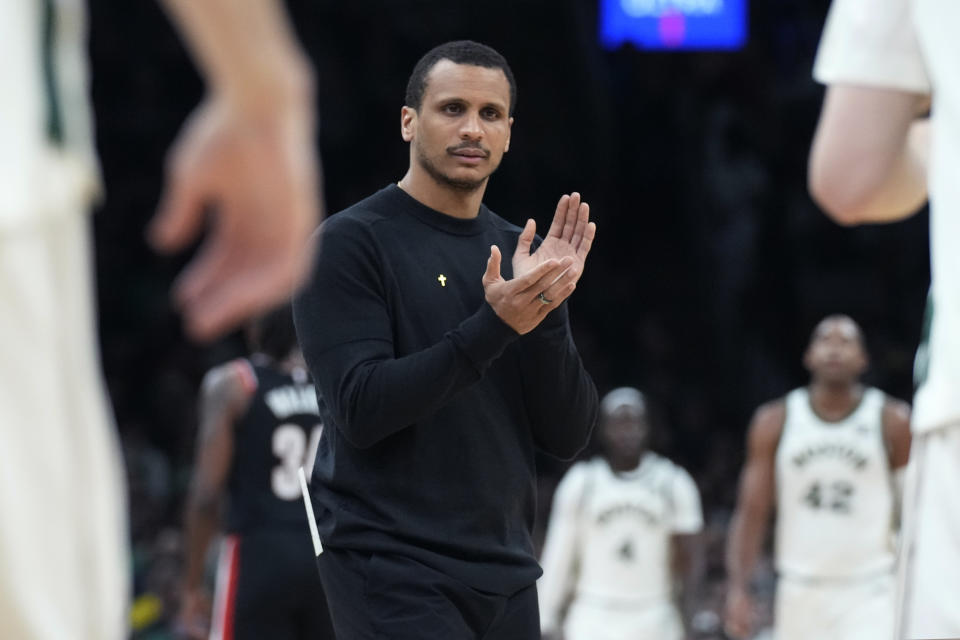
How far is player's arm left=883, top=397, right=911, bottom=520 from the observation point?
→ 784 cm

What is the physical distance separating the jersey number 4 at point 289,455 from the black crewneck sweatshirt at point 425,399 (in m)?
2.78

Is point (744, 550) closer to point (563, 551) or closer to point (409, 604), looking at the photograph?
point (563, 551)

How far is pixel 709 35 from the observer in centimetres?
1478

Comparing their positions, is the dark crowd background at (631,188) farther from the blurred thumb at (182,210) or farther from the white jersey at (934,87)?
the blurred thumb at (182,210)

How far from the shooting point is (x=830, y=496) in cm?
796

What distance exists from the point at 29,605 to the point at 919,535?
3.79ft

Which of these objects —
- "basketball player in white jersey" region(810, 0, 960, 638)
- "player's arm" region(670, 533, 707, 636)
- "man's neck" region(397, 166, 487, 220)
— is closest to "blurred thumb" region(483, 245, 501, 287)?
"man's neck" region(397, 166, 487, 220)

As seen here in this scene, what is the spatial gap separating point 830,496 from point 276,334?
305 centimetres

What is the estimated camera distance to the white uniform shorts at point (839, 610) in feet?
25.2

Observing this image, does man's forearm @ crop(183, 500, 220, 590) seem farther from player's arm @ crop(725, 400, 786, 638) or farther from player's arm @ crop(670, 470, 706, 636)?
player's arm @ crop(670, 470, 706, 636)

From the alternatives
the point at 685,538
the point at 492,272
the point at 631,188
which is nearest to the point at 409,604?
the point at 492,272

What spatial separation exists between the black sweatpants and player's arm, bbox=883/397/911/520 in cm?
478

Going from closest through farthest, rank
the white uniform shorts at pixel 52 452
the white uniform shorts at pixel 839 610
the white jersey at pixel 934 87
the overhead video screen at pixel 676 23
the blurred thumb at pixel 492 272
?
the white uniform shorts at pixel 52 452 < the white jersey at pixel 934 87 < the blurred thumb at pixel 492 272 < the white uniform shorts at pixel 839 610 < the overhead video screen at pixel 676 23

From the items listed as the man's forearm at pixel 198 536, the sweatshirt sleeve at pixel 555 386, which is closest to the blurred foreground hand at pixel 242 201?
the sweatshirt sleeve at pixel 555 386
